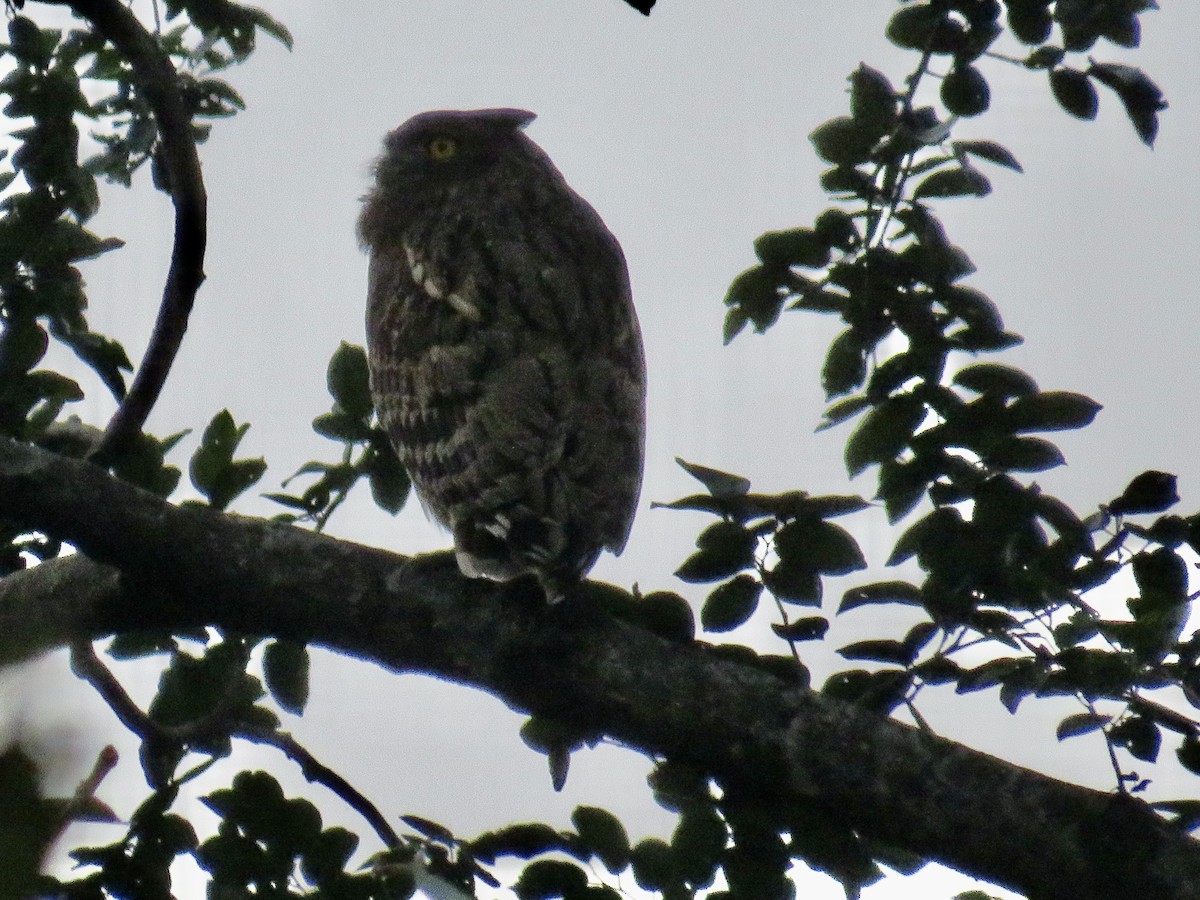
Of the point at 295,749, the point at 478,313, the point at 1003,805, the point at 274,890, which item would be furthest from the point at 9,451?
the point at 1003,805

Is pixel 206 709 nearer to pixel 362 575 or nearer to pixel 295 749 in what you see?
pixel 295 749

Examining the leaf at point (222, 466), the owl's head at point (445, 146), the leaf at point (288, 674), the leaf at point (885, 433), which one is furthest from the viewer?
the owl's head at point (445, 146)

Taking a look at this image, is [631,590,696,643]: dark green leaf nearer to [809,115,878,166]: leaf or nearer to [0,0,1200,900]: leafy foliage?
[0,0,1200,900]: leafy foliage

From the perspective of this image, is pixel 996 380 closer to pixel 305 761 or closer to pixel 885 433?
pixel 885 433

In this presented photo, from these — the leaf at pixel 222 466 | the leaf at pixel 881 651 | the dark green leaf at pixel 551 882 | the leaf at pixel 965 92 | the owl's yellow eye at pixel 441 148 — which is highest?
the owl's yellow eye at pixel 441 148

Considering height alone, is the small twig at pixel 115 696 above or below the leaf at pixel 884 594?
below

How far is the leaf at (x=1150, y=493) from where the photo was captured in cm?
201

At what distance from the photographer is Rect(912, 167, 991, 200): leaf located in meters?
2.36

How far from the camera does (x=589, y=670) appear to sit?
2291 millimetres

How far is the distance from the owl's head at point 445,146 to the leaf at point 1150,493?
2.78m

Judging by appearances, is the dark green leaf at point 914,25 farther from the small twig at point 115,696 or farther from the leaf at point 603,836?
the small twig at point 115,696

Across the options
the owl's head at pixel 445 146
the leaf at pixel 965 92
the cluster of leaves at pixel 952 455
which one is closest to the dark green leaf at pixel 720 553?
the cluster of leaves at pixel 952 455

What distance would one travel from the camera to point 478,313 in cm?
340

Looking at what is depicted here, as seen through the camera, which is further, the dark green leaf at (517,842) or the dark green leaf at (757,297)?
the dark green leaf at (757,297)
